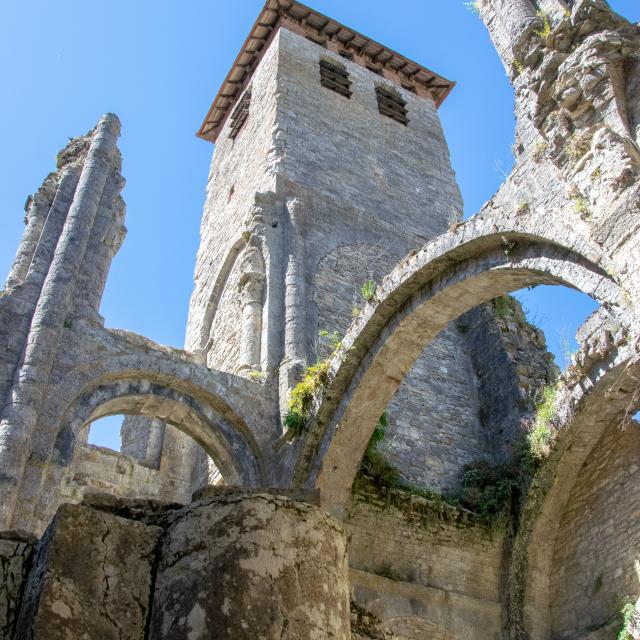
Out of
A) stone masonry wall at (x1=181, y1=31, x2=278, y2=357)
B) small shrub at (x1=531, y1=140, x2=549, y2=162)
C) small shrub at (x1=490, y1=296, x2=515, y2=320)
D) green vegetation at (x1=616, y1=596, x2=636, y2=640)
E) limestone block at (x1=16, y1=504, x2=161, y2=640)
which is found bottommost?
limestone block at (x1=16, y1=504, x2=161, y2=640)

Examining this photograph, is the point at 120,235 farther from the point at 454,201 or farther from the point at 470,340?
the point at 454,201

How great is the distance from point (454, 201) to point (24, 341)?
29.5 feet

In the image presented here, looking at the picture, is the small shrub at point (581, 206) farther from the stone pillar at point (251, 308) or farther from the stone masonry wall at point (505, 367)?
the stone pillar at point (251, 308)

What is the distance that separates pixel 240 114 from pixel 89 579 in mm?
15365

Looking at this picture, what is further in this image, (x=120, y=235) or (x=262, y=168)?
(x=262, y=168)

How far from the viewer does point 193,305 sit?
13.3 metres

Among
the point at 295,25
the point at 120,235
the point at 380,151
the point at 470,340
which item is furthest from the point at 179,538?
the point at 295,25

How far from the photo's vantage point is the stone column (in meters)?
6.50

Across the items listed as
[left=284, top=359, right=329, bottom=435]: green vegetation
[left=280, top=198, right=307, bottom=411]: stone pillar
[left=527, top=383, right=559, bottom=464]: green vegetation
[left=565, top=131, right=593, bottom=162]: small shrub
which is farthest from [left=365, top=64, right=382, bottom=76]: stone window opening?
[left=565, top=131, right=593, bottom=162]: small shrub

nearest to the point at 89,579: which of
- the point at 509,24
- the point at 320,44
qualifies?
the point at 509,24

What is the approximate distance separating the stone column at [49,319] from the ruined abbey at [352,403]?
0.03 m

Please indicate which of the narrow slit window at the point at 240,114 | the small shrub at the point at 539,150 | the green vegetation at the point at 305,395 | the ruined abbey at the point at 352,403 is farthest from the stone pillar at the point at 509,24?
the narrow slit window at the point at 240,114

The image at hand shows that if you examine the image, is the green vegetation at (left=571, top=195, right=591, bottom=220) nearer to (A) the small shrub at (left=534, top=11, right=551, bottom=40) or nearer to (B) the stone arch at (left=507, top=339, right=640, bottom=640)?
(A) the small shrub at (left=534, top=11, right=551, bottom=40)

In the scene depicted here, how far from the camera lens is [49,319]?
7.59 meters
